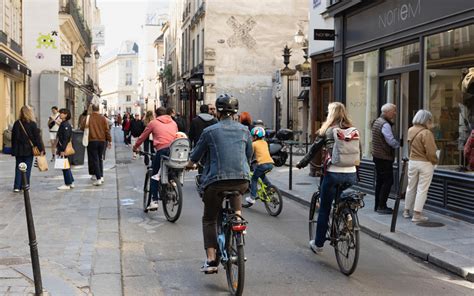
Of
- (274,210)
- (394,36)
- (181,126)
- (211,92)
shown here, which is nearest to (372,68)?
(394,36)

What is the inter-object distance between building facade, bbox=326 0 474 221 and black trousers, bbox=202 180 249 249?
15.1 ft

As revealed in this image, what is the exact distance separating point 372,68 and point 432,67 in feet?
7.35

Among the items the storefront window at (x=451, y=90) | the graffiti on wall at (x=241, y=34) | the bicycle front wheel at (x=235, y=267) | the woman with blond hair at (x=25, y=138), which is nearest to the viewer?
the bicycle front wheel at (x=235, y=267)

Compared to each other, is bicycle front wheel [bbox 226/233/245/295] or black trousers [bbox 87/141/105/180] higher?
black trousers [bbox 87/141/105/180]

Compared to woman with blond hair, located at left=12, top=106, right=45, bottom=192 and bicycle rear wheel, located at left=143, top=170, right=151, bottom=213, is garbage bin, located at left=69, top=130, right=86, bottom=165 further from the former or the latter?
bicycle rear wheel, located at left=143, top=170, right=151, bottom=213

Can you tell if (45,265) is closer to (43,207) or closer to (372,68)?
(43,207)

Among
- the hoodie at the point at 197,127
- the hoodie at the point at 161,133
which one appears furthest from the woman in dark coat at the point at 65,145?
the hoodie at the point at 161,133

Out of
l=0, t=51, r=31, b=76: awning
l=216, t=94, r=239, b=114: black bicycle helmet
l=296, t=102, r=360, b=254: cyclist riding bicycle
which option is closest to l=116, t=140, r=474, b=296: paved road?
l=296, t=102, r=360, b=254: cyclist riding bicycle

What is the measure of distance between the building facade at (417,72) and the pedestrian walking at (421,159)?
61 cm

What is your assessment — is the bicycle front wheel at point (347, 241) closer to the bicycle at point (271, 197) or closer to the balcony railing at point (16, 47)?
the bicycle at point (271, 197)

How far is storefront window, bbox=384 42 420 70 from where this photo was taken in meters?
10.2

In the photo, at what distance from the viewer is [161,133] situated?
29.1 feet

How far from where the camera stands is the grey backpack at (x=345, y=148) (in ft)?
19.5

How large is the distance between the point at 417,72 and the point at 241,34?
72.4 feet
